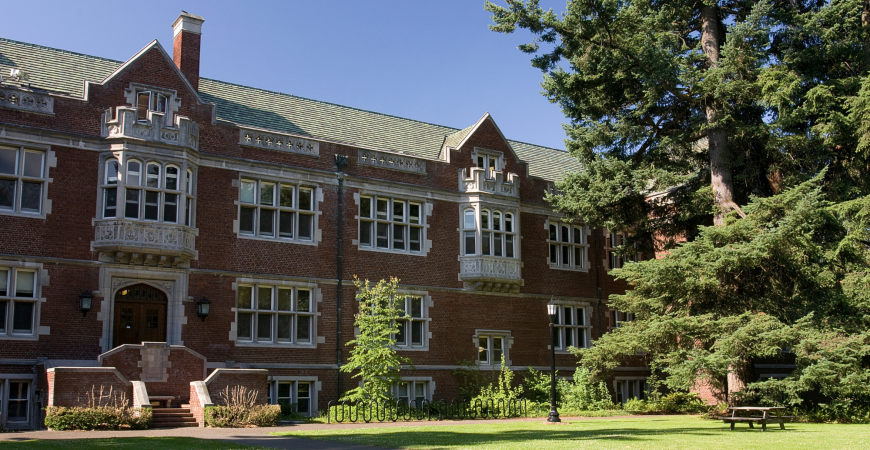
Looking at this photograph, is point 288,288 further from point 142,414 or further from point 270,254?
point 142,414

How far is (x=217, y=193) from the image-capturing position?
22531 millimetres

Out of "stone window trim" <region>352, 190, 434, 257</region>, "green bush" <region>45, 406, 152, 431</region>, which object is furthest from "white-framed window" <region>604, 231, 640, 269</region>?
"green bush" <region>45, 406, 152, 431</region>

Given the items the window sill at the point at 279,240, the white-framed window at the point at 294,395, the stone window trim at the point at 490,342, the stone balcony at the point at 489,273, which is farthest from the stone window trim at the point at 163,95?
the stone window trim at the point at 490,342

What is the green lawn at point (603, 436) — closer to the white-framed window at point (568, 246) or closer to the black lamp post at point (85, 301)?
the black lamp post at point (85, 301)

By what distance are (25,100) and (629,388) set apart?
22876 millimetres

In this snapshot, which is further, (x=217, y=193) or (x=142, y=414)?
(x=217, y=193)

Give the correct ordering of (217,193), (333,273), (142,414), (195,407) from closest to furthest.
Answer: (142,414) → (195,407) → (217,193) → (333,273)

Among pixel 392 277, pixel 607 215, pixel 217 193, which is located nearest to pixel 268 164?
pixel 217 193

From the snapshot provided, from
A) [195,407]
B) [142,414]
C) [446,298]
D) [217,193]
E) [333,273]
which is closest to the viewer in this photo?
[142,414]

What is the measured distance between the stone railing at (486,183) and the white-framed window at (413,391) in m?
6.65

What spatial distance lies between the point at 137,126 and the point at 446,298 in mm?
11004

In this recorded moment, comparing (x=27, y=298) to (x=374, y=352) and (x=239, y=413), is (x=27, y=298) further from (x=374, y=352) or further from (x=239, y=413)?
(x=374, y=352)

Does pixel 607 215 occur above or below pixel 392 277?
above

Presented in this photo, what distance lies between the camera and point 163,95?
2186 centimetres
